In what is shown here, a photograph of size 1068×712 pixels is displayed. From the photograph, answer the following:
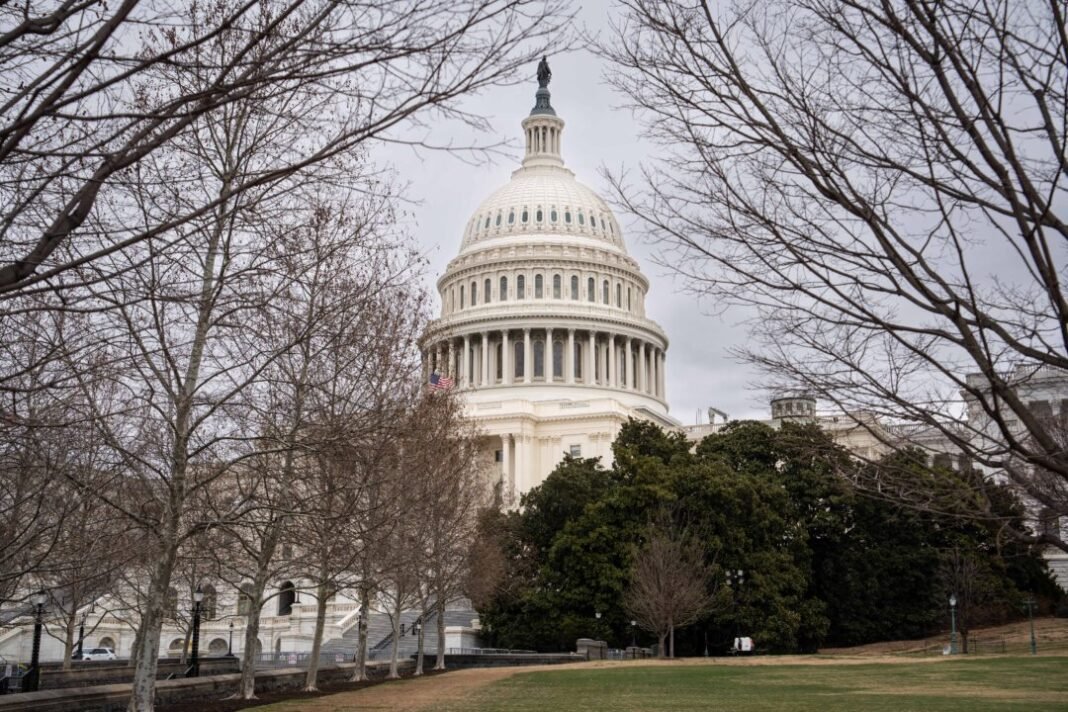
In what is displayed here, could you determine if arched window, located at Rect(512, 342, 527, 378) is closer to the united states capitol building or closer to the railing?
the united states capitol building

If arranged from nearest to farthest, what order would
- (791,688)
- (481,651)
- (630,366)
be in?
(791,688)
(481,651)
(630,366)

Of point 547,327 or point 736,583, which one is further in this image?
point 547,327

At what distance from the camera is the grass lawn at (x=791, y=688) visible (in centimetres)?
2319

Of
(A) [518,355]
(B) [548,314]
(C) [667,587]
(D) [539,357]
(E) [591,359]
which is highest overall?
(B) [548,314]

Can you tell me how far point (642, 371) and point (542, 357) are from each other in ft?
33.4

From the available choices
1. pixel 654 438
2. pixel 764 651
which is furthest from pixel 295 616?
pixel 764 651

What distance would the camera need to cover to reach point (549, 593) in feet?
184

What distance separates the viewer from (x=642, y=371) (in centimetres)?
10869

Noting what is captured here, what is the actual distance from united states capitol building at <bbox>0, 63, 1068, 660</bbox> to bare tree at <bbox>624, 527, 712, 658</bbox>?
35695 millimetres

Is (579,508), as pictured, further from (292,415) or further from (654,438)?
(292,415)

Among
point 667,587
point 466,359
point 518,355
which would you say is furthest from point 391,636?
point 466,359

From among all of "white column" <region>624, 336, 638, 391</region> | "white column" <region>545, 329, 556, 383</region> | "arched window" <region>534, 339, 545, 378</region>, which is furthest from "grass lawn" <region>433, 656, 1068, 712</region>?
"white column" <region>624, 336, 638, 391</region>

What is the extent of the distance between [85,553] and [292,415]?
666 centimetres

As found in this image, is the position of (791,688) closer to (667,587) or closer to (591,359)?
(667,587)
